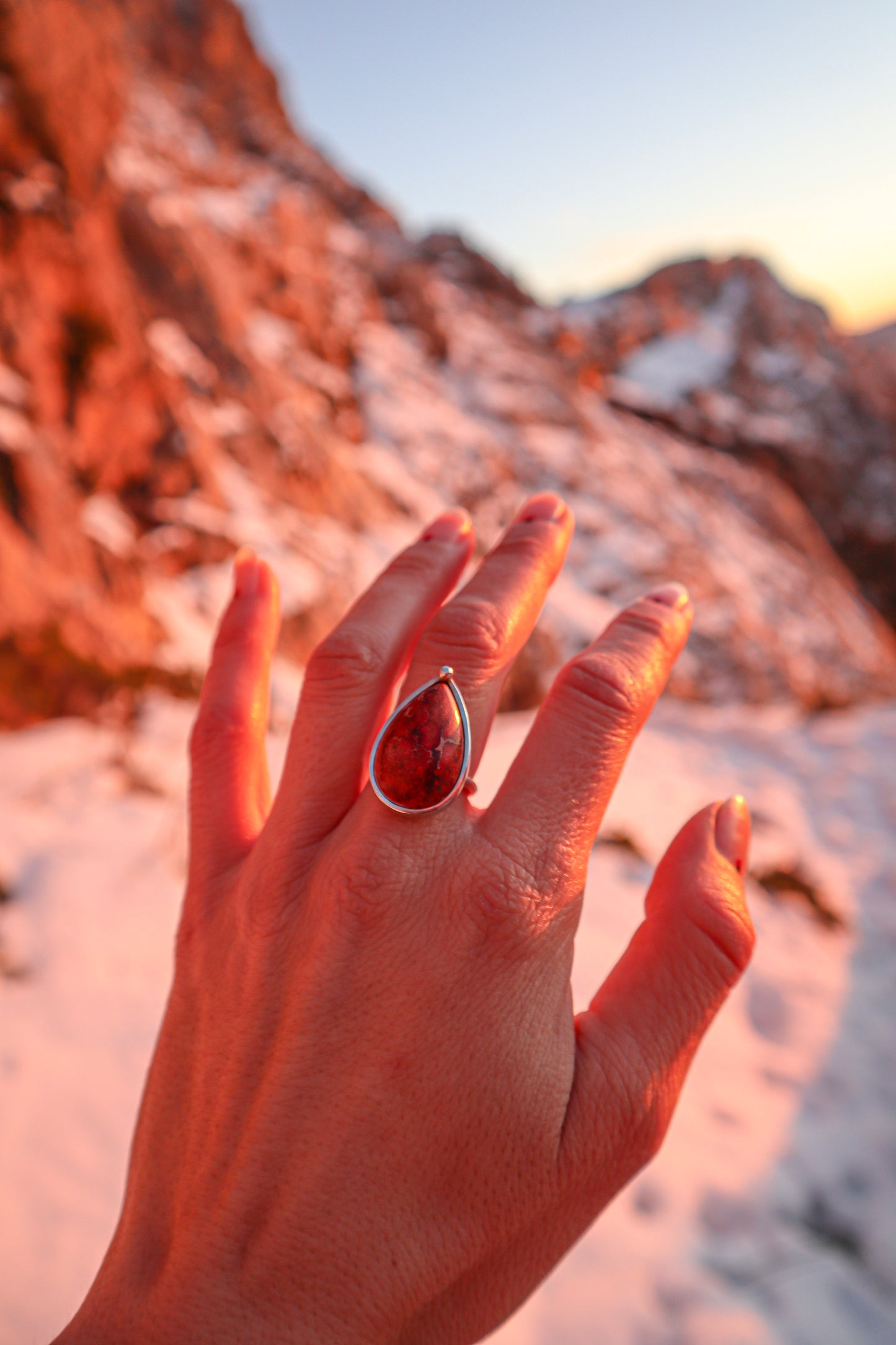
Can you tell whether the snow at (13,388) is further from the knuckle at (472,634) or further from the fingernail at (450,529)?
the knuckle at (472,634)

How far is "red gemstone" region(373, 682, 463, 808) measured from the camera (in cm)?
100

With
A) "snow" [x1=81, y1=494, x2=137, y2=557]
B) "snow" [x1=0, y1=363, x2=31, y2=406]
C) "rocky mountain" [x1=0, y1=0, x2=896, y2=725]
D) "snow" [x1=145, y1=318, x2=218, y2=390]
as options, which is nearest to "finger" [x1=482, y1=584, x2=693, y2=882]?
"rocky mountain" [x1=0, y1=0, x2=896, y2=725]

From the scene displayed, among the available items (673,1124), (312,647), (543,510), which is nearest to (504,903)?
(543,510)

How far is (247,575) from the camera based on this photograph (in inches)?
57.3

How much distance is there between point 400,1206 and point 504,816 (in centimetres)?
51

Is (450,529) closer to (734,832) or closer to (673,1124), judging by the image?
(734,832)

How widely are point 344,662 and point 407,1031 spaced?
602 mm

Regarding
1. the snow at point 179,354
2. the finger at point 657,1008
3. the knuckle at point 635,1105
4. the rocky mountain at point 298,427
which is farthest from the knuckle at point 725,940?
the snow at point 179,354

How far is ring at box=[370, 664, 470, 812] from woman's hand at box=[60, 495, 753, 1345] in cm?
4

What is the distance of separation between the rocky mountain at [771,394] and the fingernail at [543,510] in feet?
45.1

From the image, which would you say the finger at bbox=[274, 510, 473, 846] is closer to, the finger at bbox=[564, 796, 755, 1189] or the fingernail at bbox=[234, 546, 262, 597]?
the fingernail at bbox=[234, 546, 262, 597]

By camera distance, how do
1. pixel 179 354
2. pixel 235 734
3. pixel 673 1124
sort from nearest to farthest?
1. pixel 235 734
2. pixel 673 1124
3. pixel 179 354

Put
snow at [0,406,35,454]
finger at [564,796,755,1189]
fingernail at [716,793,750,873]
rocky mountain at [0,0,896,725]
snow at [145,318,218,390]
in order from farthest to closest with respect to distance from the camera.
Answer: snow at [145,318,218,390] < rocky mountain at [0,0,896,725] < snow at [0,406,35,454] < fingernail at [716,793,750,873] < finger at [564,796,755,1189]

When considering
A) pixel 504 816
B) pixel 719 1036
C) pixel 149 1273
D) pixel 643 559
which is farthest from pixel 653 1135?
pixel 643 559
